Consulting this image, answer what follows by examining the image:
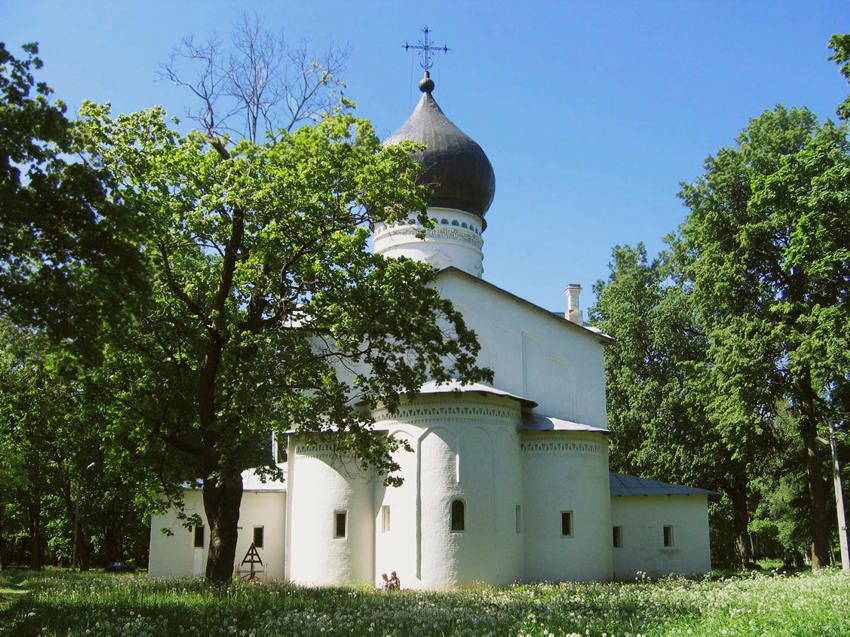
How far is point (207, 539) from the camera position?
24109 millimetres

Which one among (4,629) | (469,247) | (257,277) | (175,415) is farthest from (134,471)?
(469,247)

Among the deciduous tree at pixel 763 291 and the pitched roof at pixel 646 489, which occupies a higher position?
the deciduous tree at pixel 763 291

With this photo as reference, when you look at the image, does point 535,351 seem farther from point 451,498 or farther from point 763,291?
point 763,291

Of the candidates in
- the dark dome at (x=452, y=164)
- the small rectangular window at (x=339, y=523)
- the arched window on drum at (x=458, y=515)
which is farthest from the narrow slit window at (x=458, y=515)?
the dark dome at (x=452, y=164)

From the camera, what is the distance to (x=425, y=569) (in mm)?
18359

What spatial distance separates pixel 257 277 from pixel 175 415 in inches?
123

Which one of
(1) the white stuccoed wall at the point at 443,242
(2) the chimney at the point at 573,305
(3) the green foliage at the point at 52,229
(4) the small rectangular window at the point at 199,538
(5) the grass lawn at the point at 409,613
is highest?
(1) the white stuccoed wall at the point at 443,242

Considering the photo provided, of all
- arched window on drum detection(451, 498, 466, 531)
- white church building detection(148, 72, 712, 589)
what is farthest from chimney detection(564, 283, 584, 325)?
arched window on drum detection(451, 498, 466, 531)

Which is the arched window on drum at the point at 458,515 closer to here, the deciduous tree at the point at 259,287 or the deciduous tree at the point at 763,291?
the deciduous tree at the point at 259,287

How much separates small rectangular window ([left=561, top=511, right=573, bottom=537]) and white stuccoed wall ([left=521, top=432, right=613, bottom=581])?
0.10 meters

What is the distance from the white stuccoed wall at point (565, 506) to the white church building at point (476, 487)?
0.11 ft

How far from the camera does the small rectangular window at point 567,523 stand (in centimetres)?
2075

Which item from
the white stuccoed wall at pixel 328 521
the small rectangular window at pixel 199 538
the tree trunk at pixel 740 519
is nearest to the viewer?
the white stuccoed wall at pixel 328 521

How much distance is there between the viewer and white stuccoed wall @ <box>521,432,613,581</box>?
20.4m
